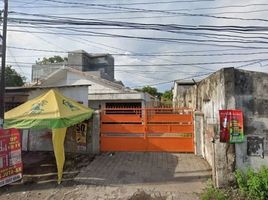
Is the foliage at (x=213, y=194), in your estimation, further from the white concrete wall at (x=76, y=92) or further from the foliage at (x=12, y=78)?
the foliage at (x=12, y=78)

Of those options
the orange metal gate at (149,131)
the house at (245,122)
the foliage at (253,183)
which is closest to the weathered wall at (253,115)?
the house at (245,122)

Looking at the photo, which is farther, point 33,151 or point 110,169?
point 33,151

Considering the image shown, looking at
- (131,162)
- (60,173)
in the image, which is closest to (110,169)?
(131,162)

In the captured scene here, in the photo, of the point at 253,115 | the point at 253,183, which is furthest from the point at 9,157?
the point at 253,115

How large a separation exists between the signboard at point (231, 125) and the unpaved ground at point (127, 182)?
4.79ft

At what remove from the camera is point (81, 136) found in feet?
36.8

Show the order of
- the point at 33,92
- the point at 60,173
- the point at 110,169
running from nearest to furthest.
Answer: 1. the point at 60,173
2. the point at 110,169
3. the point at 33,92

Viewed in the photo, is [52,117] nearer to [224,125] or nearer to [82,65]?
[224,125]

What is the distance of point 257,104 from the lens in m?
7.62

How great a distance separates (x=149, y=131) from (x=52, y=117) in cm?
402

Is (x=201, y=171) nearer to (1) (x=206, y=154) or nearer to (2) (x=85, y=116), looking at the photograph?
(1) (x=206, y=154)

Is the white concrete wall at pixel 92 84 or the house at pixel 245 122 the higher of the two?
the white concrete wall at pixel 92 84

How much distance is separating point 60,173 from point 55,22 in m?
5.05

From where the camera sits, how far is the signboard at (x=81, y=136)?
36.6ft
